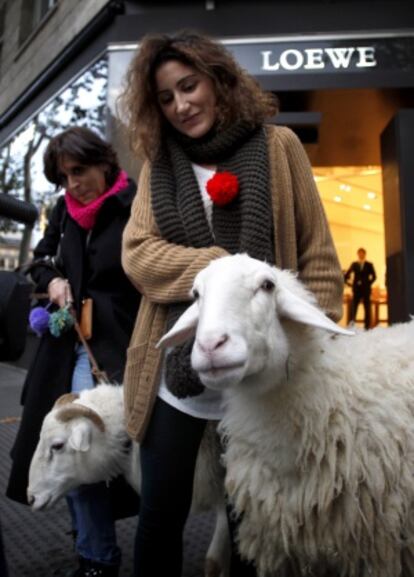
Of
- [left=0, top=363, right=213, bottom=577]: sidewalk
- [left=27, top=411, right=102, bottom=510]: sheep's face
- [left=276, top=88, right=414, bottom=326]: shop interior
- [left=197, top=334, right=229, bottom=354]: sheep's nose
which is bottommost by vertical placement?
[left=0, top=363, right=213, bottom=577]: sidewalk

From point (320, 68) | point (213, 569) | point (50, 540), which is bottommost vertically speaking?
point (50, 540)

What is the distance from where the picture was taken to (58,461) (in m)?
2.23

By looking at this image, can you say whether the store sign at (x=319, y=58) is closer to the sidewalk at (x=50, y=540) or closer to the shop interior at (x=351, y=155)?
the shop interior at (x=351, y=155)

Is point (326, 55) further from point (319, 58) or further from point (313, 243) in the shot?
point (313, 243)

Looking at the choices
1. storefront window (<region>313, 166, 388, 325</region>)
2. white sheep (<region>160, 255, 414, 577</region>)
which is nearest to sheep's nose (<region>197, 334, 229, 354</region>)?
white sheep (<region>160, 255, 414, 577</region>)

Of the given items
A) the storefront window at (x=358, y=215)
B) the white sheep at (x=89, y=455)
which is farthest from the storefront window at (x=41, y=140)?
the white sheep at (x=89, y=455)

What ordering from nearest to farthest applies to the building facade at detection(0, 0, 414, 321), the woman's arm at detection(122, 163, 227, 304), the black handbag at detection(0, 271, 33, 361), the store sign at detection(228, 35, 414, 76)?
the black handbag at detection(0, 271, 33, 361)
the woman's arm at detection(122, 163, 227, 304)
the building facade at detection(0, 0, 414, 321)
the store sign at detection(228, 35, 414, 76)

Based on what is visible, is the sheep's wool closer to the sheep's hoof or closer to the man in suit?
the sheep's hoof

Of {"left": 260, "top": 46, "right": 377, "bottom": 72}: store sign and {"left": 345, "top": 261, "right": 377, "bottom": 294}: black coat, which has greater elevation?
{"left": 260, "top": 46, "right": 377, "bottom": 72}: store sign

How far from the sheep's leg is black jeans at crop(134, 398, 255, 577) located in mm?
622

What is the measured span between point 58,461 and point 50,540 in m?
0.77

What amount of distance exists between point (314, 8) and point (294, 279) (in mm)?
5198

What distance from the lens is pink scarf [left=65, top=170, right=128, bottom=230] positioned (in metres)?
2.28

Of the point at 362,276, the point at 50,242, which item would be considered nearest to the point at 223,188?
the point at 50,242
